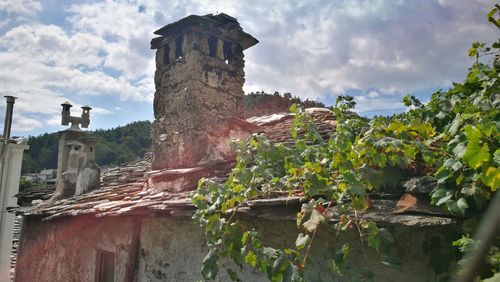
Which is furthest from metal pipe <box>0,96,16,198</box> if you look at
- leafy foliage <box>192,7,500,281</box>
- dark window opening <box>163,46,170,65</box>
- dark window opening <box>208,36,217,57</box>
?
leafy foliage <box>192,7,500,281</box>

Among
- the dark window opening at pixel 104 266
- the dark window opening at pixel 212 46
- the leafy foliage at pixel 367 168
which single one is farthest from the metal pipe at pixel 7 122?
the leafy foliage at pixel 367 168

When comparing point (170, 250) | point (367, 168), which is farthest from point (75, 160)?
point (367, 168)

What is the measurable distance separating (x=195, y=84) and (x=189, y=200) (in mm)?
2426

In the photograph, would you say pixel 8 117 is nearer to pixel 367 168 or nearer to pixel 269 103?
pixel 269 103

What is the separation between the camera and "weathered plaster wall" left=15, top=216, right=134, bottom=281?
5.06 m

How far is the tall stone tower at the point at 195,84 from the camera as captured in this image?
211 inches

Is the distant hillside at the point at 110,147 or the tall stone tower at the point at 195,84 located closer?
the tall stone tower at the point at 195,84

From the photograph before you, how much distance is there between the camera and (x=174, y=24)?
5.69 meters

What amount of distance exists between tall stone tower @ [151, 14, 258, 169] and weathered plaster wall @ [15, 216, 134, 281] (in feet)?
3.97

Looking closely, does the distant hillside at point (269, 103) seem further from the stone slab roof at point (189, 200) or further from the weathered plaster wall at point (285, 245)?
the weathered plaster wall at point (285, 245)

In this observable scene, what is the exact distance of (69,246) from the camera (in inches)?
246

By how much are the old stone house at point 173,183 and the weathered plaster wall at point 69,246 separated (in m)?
0.02

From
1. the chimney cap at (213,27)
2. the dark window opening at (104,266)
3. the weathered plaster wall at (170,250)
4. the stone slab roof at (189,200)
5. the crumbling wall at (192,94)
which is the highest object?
the chimney cap at (213,27)

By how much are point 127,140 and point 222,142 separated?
2264 cm
